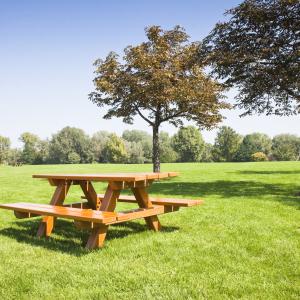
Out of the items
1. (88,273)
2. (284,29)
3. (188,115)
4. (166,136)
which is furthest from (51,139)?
(88,273)

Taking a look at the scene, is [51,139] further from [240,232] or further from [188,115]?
[240,232]

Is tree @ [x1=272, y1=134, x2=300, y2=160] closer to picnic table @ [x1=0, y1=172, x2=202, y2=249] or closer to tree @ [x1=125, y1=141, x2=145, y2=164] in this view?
tree @ [x1=125, y1=141, x2=145, y2=164]

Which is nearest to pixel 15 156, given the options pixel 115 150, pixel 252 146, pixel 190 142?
pixel 115 150

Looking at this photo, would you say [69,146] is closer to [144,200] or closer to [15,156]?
[15,156]

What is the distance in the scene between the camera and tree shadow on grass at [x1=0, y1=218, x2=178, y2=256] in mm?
6855

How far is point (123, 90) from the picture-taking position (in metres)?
22.5

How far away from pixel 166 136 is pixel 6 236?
118 m

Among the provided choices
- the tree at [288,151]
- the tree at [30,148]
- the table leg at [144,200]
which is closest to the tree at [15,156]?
the tree at [30,148]

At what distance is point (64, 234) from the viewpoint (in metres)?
8.02

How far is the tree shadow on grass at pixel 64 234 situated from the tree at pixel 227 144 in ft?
284

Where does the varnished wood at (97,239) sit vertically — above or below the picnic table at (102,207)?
below

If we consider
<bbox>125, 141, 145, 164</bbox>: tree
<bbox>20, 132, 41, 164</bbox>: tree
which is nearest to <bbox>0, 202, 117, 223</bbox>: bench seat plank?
<bbox>125, 141, 145, 164</bbox>: tree

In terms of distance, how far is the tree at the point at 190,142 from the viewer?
315 ft

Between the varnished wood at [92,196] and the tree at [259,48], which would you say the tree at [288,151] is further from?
the varnished wood at [92,196]
